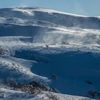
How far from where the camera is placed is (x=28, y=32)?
33562 mm

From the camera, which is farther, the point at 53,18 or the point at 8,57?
the point at 53,18

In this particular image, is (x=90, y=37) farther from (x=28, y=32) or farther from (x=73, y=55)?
(x=73, y=55)

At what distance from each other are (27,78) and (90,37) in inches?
650

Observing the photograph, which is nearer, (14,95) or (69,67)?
(14,95)

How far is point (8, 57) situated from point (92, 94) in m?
6.40

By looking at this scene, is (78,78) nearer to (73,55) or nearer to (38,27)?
(73,55)

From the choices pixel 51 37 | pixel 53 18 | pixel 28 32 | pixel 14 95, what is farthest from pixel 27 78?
pixel 53 18

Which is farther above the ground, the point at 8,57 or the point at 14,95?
the point at 14,95

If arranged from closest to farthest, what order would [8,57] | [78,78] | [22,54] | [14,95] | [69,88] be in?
[14,95], [69,88], [78,78], [8,57], [22,54]

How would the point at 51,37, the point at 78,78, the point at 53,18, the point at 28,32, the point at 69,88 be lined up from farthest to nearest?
the point at 53,18 → the point at 28,32 → the point at 51,37 → the point at 78,78 → the point at 69,88

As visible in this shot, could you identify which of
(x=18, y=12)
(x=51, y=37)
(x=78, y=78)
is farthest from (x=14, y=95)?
(x=18, y=12)

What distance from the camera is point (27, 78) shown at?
1578cm

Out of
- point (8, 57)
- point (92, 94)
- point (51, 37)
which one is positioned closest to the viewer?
point (92, 94)

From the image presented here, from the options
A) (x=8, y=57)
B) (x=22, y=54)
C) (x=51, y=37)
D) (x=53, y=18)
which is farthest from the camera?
(x=53, y=18)
